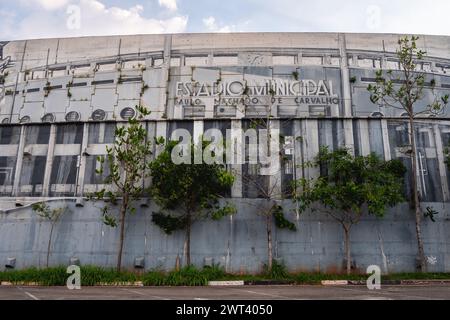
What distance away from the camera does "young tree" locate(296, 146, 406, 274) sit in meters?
16.0

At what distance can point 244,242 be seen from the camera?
57.5 feet

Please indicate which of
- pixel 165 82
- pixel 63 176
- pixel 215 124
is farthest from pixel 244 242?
pixel 165 82

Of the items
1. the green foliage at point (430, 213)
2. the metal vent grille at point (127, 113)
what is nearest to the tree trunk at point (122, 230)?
the metal vent grille at point (127, 113)

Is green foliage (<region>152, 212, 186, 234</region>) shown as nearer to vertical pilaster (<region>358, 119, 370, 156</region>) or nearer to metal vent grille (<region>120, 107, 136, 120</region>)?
metal vent grille (<region>120, 107, 136, 120</region>)

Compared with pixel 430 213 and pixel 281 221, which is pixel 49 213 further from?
pixel 430 213

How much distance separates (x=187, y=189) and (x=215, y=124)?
422cm

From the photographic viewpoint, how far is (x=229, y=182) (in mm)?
16656

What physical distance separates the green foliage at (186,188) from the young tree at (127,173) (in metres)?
0.83

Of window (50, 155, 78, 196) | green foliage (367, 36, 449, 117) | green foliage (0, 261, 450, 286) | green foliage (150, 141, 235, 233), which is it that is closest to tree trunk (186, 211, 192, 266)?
green foliage (150, 141, 235, 233)

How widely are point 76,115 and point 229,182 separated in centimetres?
1222

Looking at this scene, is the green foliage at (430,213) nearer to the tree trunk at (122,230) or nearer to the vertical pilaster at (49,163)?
the tree trunk at (122,230)

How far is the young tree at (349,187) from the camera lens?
15969 millimetres

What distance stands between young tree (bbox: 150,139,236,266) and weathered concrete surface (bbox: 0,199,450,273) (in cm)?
60

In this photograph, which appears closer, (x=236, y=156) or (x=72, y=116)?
(x=236, y=156)
